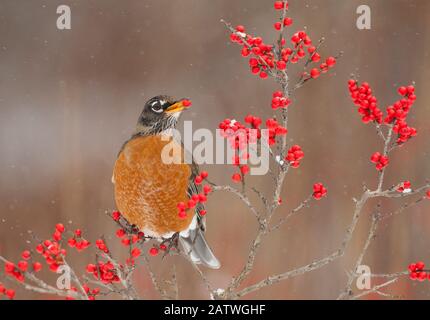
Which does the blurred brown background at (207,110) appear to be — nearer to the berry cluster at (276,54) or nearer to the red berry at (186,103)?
the red berry at (186,103)

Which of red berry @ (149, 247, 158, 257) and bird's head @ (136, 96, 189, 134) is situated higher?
bird's head @ (136, 96, 189, 134)

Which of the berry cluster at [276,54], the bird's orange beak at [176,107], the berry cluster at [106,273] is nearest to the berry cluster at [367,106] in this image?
the berry cluster at [276,54]

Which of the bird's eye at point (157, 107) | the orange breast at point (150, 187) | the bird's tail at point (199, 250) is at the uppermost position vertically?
the bird's eye at point (157, 107)

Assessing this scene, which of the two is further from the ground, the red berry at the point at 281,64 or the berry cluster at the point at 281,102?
the red berry at the point at 281,64

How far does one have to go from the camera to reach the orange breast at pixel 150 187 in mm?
1884

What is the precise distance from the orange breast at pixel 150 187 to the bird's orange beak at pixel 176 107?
0.26 metres

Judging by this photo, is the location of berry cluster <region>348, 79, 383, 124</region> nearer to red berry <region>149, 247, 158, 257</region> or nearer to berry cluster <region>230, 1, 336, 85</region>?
berry cluster <region>230, 1, 336, 85</region>

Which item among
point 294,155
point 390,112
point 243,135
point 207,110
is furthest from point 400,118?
point 207,110

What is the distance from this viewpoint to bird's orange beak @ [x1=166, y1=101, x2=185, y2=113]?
1.66 metres

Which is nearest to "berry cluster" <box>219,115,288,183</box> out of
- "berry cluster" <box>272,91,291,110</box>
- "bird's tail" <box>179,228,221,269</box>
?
"berry cluster" <box>272,91,291,110</box>

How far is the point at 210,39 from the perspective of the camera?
138 inches
